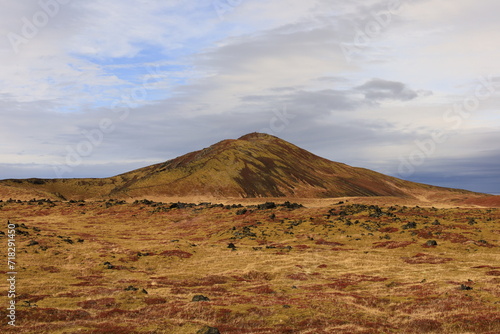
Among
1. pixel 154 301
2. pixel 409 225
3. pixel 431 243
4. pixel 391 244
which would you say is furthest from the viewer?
pixel 409 225

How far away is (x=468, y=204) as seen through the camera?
15712 cm

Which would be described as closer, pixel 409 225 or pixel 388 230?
pixel 388 230

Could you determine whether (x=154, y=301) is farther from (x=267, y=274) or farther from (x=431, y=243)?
(x=431, y=243)

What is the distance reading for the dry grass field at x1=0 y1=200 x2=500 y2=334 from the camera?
28766 millimetres

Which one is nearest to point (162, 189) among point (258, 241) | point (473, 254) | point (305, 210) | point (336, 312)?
point (305, 210)

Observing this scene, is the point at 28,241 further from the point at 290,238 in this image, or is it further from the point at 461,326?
the point at 461,326

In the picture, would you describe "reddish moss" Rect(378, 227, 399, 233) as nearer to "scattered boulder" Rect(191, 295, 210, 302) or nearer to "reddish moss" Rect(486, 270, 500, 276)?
"reddish moss" Rect(486, 270, 500, 276)

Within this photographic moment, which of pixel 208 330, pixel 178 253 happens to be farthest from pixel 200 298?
pixel 178 253

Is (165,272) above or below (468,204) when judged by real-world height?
below

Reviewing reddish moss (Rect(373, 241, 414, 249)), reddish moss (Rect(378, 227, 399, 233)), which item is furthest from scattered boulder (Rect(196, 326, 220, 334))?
reddish moss (Rect(378, 227, 399, 233))

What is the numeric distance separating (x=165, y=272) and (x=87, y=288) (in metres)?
13.8

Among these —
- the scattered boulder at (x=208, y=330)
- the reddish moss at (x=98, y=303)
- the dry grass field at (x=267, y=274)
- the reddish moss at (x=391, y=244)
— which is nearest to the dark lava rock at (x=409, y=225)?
→ the dry grass field at (x=267, y=274)

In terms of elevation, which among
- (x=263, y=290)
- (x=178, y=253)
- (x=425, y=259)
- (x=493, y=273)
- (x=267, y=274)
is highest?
(x=493, y=273)

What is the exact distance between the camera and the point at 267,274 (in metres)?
52.0
